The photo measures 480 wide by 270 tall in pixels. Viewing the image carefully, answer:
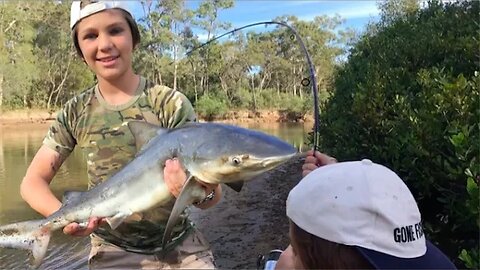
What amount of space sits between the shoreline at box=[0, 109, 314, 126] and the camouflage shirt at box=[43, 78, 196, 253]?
36.6 m

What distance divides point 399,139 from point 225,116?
4005 centimetres

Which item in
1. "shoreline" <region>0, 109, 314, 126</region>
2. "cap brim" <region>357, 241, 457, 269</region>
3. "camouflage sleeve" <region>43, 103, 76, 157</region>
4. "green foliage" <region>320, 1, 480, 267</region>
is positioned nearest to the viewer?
"cap brim" <region>357, 241, 457, 269</region>

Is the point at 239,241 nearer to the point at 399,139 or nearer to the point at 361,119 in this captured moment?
the point at 361,119

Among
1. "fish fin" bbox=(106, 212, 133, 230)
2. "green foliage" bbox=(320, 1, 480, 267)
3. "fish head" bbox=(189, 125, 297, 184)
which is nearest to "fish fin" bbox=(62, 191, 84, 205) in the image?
"fish fin" bbox=(106, 212, 133, 230)

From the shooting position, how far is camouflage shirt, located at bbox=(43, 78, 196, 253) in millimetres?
2312

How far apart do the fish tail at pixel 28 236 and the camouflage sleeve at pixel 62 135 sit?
34 cm

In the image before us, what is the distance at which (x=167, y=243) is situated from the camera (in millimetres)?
2305

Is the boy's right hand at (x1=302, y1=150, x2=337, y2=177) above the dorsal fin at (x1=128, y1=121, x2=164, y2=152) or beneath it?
beneath

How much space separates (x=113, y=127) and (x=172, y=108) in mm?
262

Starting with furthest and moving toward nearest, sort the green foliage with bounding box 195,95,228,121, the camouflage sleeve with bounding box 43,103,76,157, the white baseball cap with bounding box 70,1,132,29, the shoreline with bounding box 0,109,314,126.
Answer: the shoreline with bounding box 0,109,314,126, the green foliage with bounding box 195,95,228,121, the camouflage sleeve with bounding box 43,103,76,157, the white baseball cap with bounding box 70,1,132,29

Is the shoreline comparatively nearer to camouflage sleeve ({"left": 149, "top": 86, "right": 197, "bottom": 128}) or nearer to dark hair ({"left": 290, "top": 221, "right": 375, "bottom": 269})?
camouflage sleeve ({"left": 149, "top": 86, "right": 197, "bottom": 128})

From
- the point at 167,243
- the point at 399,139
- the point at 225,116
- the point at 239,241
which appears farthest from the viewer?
the point at 225,116

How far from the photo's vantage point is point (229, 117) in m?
44.5

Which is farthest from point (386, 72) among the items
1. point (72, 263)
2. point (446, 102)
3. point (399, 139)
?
point (72, 263)
